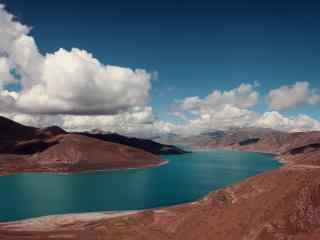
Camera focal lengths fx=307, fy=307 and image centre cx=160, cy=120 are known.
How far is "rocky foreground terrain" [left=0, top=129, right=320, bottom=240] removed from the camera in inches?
3300

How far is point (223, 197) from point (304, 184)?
29.1 meters

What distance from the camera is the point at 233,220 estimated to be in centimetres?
9300

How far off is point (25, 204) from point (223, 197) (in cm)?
12189

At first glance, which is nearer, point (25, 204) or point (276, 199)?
point (276, 199)

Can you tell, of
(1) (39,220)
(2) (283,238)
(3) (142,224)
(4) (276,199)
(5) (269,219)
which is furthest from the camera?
(1) (39,220)

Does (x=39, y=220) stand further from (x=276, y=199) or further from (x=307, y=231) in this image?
(x=307, y=231)

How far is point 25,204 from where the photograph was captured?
585ft

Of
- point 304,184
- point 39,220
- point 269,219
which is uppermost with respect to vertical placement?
point 304,184

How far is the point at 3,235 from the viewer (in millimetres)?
96562

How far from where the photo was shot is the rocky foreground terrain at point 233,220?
83812mm

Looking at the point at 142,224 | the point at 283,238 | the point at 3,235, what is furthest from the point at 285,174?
the point at 3,235

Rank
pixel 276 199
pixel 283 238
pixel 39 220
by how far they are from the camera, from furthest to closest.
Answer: pixel 39 220
pixel 276 199
pixel 283 238

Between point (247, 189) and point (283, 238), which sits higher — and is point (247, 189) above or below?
above

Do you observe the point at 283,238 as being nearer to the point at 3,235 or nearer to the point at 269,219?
the point at 269,219
